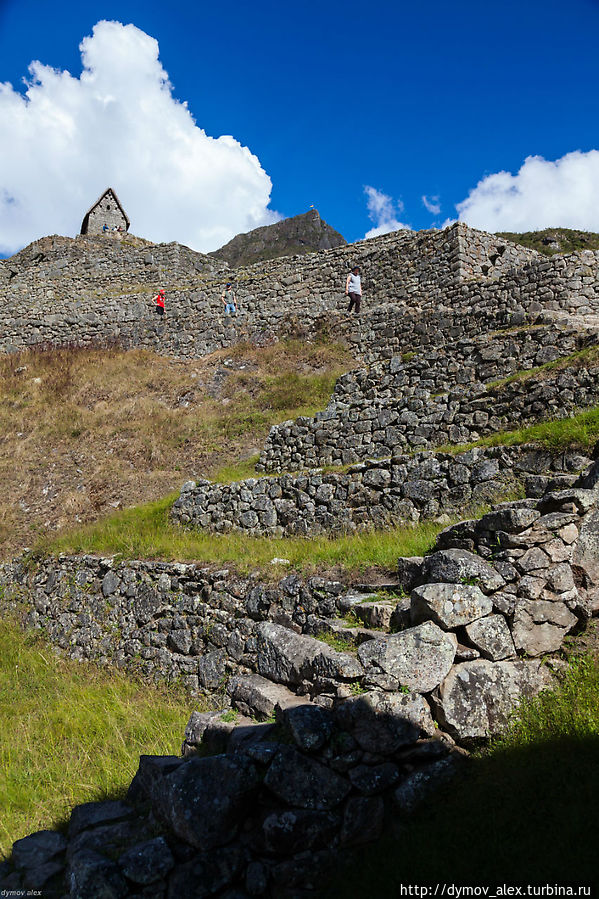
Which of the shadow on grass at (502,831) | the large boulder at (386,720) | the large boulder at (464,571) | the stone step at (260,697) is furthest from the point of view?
the stone step at (260,697)

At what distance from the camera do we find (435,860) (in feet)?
10.8

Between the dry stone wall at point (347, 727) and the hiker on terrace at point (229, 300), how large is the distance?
1821cm

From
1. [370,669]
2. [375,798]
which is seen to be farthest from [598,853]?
[370,669]

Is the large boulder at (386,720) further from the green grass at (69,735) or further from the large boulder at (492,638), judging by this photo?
the green grass at (69,735)

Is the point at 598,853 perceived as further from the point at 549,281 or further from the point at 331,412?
the point at 549,281

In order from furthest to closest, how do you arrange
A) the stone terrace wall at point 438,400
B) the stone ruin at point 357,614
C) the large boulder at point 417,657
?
the stone terrace wall at point 438,400, the large boulder at point 417,657, the stone ruin at point 357,614

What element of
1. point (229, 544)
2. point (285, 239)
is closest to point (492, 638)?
point (229, 544)

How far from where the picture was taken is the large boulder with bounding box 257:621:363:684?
4.57 metres

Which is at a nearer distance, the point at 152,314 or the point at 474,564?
the point at 474,564

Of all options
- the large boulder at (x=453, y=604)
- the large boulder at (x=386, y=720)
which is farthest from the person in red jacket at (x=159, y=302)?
the large boulder at (x=386, y=720)

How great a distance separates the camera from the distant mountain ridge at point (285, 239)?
244ft

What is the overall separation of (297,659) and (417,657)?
1.57 metres

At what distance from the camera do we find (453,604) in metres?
4.50

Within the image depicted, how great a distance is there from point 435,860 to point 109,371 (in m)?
20.5
